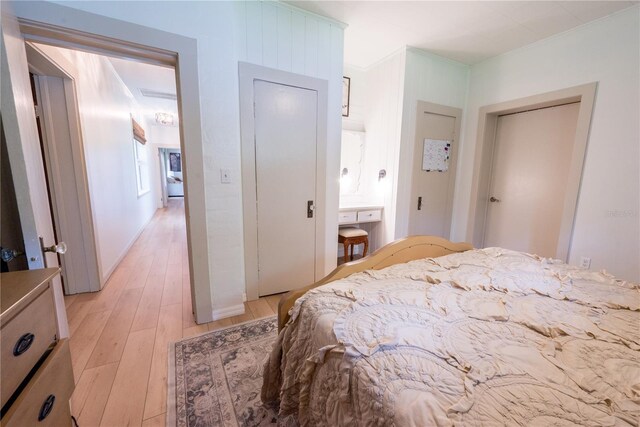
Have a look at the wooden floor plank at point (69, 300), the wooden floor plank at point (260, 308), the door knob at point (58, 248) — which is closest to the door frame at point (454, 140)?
the wooden floor plank at point (260, 308)

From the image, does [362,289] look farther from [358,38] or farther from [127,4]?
[358,38]

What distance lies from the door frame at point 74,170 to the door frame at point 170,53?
773 mm

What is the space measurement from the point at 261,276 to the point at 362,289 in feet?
4.70

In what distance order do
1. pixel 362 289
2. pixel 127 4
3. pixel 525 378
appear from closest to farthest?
pixel 525 378, pixel 362 289, pixel 127 4

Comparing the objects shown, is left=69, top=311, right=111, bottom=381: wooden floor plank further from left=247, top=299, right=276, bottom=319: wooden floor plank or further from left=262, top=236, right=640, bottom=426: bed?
left=262, top=236, right=640, bottom=426: bed

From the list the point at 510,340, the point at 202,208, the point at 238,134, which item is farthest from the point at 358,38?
the point at 510,340

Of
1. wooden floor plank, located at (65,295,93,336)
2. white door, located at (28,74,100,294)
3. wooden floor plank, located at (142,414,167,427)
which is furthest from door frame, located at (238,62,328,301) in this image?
white door, located at (28,74,100,294)

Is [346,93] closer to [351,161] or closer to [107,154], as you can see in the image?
[351,161]

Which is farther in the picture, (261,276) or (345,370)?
(261,276)

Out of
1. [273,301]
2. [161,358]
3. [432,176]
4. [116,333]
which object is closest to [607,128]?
[432,176]

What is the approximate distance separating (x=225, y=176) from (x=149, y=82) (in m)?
3.39

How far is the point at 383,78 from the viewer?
124 inches

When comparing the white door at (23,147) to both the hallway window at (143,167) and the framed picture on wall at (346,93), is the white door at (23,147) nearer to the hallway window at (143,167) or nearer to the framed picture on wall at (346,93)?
the framed picture on wall at (346,93)

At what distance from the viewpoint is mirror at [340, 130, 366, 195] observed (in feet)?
11.0
